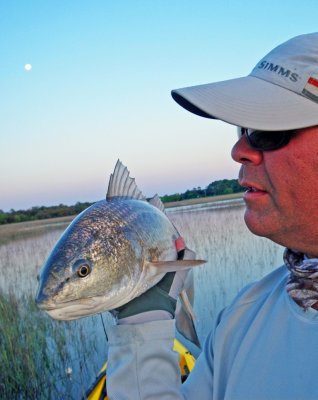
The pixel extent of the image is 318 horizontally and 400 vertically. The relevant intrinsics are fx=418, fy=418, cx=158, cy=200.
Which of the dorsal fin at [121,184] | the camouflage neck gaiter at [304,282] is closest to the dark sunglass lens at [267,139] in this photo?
the camouflage neck gaiter at [304,282]

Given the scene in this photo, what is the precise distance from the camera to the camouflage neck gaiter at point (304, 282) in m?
1.60

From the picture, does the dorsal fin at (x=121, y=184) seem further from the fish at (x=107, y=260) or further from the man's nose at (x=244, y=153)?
the man's nose at (x=244, y=153)

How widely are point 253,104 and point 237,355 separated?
100cm

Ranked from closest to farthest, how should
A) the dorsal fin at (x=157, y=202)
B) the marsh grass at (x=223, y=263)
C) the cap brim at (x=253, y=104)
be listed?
the cap brim at (x=253, y=104) < the dorsal fin at (x=157, y=202) < the marsh grass at (x=223, y=263)

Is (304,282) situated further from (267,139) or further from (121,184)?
(121,184)

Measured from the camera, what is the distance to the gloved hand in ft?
6.39

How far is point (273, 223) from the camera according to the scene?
1.65m

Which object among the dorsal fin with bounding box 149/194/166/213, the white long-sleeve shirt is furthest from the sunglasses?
the dorsal fin with bounding box 149/194/166/213

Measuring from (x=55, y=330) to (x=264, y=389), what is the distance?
5.59m

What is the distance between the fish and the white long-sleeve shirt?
20 cm

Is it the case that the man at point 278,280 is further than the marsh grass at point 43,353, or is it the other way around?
the marsh grass at point 43,353

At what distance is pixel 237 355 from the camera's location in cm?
170

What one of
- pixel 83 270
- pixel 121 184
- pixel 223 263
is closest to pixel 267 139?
pixel 83 270

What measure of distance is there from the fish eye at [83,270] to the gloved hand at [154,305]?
0.79ft
